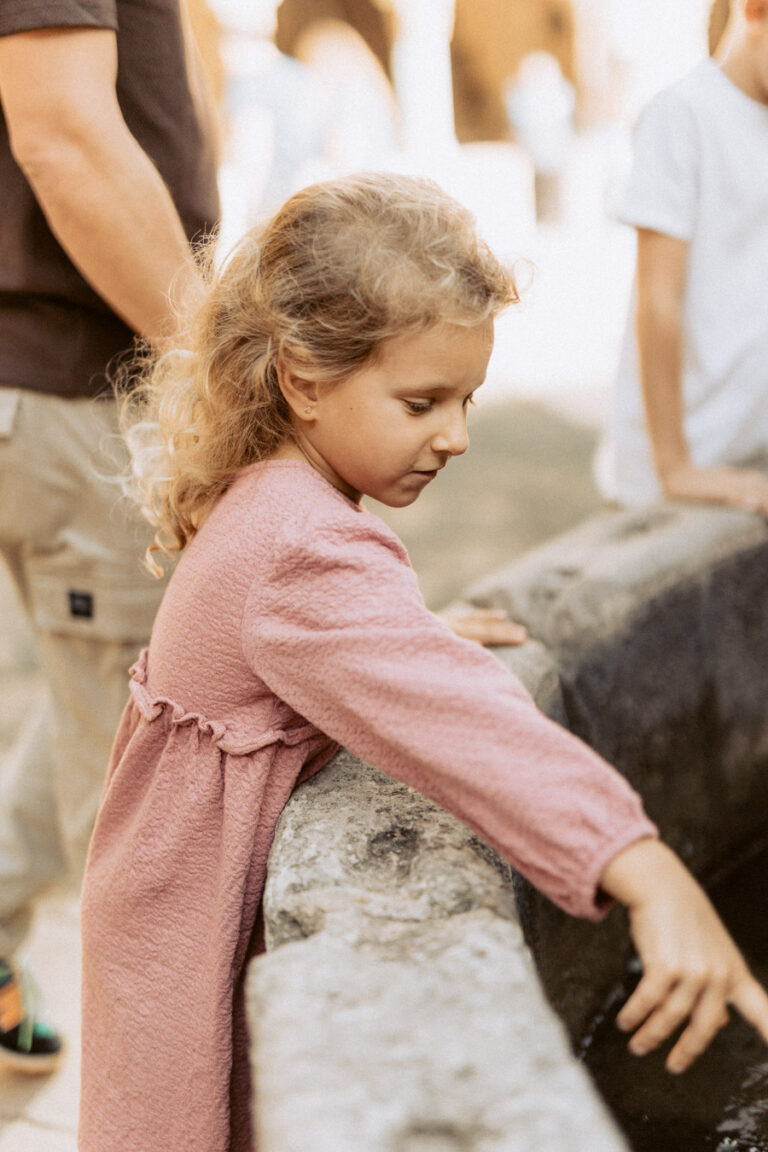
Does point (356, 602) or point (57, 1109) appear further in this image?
point (57, 1109)

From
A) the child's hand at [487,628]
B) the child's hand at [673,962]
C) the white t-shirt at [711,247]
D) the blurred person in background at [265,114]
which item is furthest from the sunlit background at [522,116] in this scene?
the child's hand at [673,962]

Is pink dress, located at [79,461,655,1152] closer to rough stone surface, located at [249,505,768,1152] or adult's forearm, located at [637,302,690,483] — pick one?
rough stone surface, located at [249,505,768,1152]

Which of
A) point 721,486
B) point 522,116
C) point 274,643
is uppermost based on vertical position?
point 274,643

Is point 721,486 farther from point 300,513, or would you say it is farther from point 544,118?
point 544,118

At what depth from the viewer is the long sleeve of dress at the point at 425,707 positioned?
1010 mm

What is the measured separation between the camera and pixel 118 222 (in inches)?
60.1

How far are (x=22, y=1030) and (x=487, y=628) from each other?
1020 mm

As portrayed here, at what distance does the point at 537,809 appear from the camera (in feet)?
3.32

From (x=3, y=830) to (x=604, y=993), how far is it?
943 millimetres

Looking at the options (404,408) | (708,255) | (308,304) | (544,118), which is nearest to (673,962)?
(404,408)

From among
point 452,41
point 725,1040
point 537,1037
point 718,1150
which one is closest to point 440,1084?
point 537,1037

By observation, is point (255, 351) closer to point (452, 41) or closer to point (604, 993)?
point (604, 993)

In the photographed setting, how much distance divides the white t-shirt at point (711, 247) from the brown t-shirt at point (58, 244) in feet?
2.76

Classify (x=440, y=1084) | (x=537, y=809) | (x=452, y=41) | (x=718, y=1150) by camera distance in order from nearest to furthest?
1. (x=440, y=1084)
2. (x=537, y=809)
3. (x=718, y=1150)
4. (x=452, y=41)
